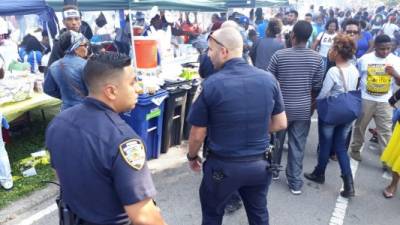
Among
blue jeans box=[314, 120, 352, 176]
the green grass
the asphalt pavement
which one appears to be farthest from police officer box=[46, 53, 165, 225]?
blue jeans box=[314, 120, 352, 176]

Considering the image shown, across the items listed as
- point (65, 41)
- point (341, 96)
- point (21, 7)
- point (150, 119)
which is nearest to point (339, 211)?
point (341, 96)

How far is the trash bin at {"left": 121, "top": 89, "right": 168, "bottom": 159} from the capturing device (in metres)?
4.76

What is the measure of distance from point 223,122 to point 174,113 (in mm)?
3106

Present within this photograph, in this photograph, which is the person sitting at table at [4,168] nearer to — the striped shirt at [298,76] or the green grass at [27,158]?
the green grass at [27,158]

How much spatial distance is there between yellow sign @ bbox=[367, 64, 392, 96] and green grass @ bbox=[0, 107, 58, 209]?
13.1 feet

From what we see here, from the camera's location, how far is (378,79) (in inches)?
179

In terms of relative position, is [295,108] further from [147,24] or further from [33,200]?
[147,24]

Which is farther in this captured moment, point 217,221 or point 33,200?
point 33,200

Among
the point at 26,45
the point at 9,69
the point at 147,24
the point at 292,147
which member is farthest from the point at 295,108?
the point at 26,45

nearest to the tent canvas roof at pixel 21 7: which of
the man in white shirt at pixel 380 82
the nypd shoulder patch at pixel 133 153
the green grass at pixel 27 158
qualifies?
the green grass at pixel 27 158

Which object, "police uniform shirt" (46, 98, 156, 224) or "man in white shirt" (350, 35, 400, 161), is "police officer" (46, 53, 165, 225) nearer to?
"police uniform shirt" (46, 98, 156, 224)

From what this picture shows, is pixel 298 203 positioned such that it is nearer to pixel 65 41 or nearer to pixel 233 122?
pixel 233 122

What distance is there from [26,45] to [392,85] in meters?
7.66

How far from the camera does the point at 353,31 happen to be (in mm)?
5691
